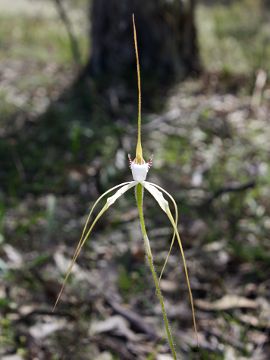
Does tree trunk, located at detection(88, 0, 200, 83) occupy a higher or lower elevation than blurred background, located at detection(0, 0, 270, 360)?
higher

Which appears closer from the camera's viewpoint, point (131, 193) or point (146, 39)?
point (131, 193)

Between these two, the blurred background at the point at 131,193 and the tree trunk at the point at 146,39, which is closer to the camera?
the blurred background at the point at 131,193

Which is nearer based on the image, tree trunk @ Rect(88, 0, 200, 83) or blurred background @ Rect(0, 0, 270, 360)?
blurred background @ Rect(0, 0, 270, 360)

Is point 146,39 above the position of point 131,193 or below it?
above

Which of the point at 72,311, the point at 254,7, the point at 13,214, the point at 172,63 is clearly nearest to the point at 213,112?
the point at 172,63
